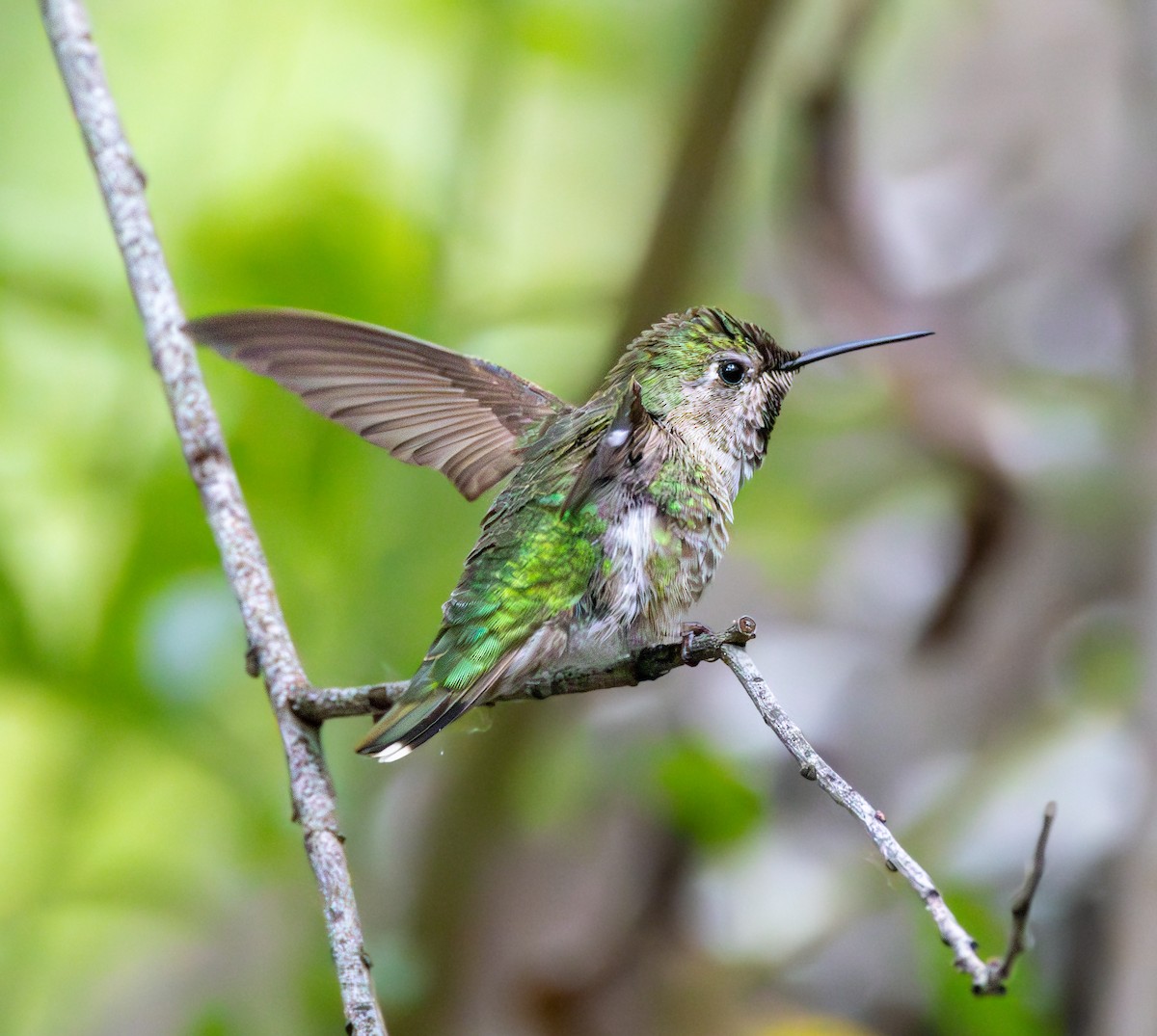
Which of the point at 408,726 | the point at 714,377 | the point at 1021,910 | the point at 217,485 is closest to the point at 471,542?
the point at 714,377

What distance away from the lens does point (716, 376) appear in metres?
2.50

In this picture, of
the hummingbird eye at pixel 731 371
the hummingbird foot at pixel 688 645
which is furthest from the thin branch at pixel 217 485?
the hummingbird eye at pixel 731 371

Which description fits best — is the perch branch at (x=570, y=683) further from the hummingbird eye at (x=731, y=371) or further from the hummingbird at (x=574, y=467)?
the hummingbird eye at (x=731, y=371)

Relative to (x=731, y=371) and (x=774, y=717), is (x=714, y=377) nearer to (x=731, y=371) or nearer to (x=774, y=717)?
(x=731, y=371)

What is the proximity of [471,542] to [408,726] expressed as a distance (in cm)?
193

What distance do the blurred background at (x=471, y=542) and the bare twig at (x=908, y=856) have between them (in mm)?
1315

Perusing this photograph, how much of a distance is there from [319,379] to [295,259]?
47.2 inches

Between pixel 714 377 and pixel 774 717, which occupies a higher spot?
pixel 714 377

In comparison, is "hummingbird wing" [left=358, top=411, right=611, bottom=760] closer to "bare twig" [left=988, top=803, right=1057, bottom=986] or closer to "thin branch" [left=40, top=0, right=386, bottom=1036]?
"thin branch" [left=40, top=0, right=386, bottom=1036]

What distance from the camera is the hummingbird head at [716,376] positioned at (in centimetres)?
246

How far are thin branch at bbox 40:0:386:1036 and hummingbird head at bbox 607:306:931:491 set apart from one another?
75cm

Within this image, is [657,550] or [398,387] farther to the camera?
[398,387]

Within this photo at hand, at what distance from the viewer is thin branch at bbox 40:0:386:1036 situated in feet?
5.51

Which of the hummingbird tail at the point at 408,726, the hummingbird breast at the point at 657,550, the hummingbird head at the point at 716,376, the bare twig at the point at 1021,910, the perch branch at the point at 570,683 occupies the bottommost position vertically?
the bare twig at the point at 1021,910
